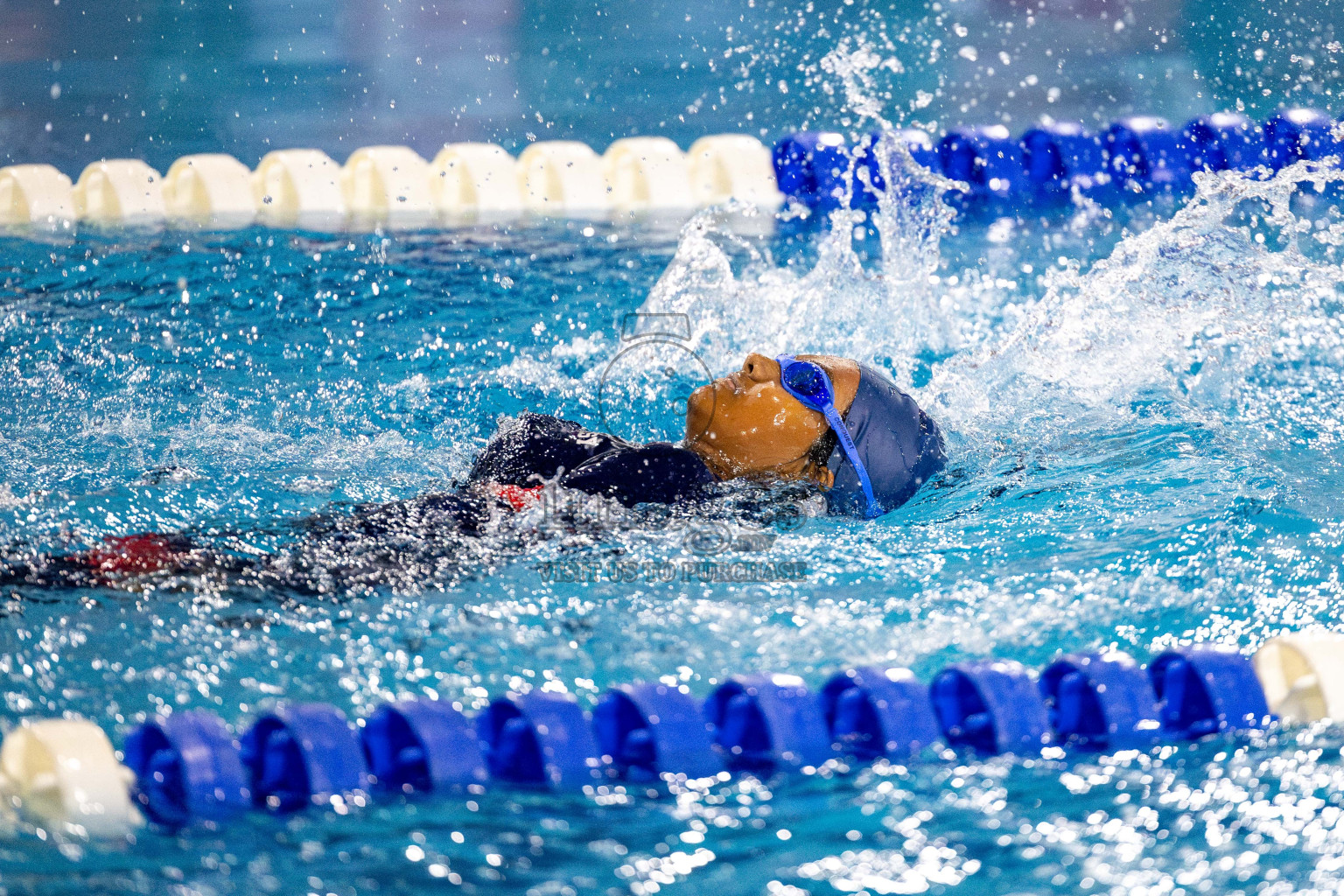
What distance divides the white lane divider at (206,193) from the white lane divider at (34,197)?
1.45 ft

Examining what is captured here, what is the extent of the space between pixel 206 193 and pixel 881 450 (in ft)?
13.8

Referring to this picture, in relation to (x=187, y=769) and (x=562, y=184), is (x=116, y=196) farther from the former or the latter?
(x=187, y=769)

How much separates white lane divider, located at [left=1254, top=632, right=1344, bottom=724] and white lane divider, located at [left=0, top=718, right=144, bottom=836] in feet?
5.43

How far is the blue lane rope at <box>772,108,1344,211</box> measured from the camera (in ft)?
19.1

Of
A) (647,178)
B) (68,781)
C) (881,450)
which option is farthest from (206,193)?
(68,781)

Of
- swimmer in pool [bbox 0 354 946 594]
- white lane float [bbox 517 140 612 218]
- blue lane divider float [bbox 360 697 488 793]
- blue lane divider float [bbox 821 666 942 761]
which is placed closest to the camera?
blue lane divider float [bbox 360 697 488 793]

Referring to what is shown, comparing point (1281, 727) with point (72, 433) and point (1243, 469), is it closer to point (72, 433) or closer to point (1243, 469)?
point (1243, 469)

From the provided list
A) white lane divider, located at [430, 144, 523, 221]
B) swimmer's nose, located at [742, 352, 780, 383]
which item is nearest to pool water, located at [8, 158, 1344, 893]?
swimmer's nose, located at [742, 352, 780, 383]

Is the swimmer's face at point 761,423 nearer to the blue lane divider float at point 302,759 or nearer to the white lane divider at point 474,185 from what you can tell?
the blue lane divider float at point 302,759

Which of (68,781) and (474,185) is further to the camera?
(474,185)

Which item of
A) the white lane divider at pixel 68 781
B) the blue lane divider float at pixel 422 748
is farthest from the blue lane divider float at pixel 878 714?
the white lane divider at pixel 68 781

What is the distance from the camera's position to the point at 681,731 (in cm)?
175

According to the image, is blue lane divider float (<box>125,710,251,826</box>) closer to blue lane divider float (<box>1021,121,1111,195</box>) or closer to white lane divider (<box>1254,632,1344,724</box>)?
white lane divider (<box>1254,632,1344,724</box>)

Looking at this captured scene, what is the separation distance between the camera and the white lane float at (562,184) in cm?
589
